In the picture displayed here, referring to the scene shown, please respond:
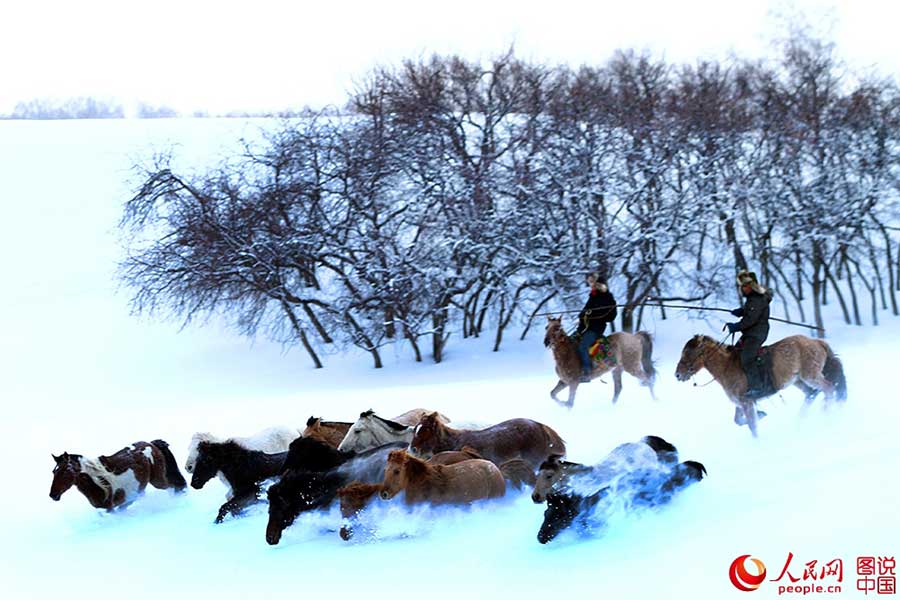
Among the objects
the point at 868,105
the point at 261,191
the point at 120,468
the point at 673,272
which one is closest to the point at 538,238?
the point at 673,272

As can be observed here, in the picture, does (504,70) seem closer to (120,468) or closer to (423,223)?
(423,223)

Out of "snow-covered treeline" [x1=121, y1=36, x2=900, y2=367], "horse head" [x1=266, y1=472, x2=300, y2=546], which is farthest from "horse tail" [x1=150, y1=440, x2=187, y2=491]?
"snow-covered treeline" [x1=121, y1=36, x2=900, y2=367]

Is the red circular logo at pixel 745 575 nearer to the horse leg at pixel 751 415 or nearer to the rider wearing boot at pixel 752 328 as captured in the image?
the horse leg at pixel 751 415

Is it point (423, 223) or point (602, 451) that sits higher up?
point (423, 223)

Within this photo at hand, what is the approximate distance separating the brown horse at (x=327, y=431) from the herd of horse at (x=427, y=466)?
0.01m

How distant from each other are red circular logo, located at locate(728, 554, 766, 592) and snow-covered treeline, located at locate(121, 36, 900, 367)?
1819 centimetres

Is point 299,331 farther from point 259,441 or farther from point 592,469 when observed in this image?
point 592,469

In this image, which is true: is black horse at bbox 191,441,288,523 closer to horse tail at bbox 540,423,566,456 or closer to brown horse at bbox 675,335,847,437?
horse tail at bbox 540,423,566,456

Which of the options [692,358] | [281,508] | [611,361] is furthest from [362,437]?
[611,361]

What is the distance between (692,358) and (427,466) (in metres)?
4.51

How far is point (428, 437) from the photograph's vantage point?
28.7 feet

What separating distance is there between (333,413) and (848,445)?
337 inches

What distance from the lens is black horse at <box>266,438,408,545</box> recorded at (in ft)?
25.4

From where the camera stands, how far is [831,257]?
2825 cm
